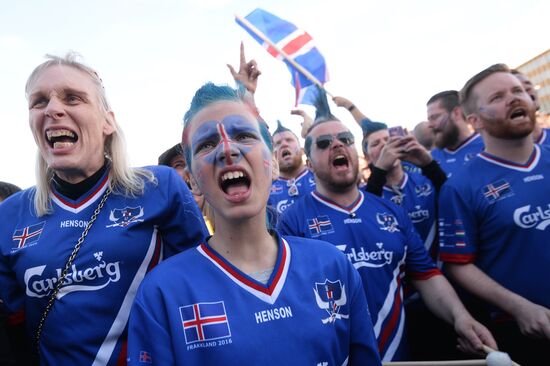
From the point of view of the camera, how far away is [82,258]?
176 centimetres

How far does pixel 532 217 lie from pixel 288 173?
4261 millimetres

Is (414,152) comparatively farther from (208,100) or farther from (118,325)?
(118,325)

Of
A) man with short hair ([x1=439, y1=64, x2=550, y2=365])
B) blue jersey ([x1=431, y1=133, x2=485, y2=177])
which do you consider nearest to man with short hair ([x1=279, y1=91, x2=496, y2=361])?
man with short hair ([x1=439, y1=64, x2=550, y2=365])

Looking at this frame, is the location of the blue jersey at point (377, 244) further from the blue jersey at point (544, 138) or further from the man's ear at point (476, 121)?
the blue jersey at point (544, 138)

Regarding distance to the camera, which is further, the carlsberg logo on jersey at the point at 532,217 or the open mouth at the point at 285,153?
the open mouth at the point at 285,153

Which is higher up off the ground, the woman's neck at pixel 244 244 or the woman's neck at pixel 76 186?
the woman's neck at pixel 76 186

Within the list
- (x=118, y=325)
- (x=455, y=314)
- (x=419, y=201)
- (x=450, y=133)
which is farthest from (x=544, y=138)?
(x=118, y=325)

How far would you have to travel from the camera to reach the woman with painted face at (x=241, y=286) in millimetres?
1386

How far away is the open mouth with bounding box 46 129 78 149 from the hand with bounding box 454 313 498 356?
2.23 meters

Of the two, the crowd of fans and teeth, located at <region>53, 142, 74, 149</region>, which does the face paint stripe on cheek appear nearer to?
the crowd of fans

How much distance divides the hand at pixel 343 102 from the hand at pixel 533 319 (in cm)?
383

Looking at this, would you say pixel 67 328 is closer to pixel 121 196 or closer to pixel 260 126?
pixel 121 196

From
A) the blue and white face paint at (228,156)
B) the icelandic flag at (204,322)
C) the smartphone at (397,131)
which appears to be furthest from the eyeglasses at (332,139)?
the icelandic flag at (204,322)

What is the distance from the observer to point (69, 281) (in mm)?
1745
